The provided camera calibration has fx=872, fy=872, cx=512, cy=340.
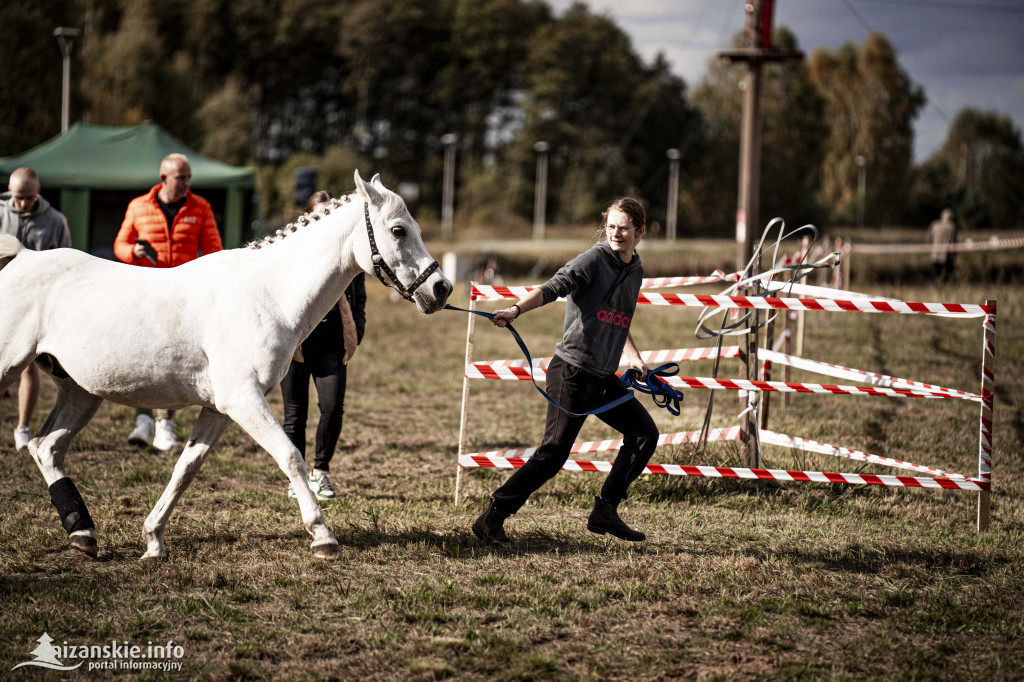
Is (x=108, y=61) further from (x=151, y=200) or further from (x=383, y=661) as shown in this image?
(x=383, y=661)

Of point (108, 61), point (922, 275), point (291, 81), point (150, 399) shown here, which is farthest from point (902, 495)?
point (291, 81)

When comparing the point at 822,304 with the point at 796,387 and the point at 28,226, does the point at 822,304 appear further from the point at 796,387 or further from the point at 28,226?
the point at 28,226

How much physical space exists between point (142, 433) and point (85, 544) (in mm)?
3034

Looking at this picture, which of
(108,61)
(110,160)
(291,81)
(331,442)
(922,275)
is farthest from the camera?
(291,81)

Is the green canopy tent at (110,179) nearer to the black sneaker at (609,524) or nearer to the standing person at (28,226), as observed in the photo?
the standing person at (28,226)

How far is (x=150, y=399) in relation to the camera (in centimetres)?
478

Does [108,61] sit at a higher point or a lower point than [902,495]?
higher

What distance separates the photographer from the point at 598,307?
4.72 m

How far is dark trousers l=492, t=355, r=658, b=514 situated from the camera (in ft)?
15.9

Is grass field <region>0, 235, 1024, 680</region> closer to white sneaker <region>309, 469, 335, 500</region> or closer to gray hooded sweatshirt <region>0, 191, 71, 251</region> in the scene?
white sneaker <region>309, 469, 335, 500</region>

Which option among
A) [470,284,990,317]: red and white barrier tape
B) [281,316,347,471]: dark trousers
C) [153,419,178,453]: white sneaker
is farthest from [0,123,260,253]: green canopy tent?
[470,284,990,317]: red and white barrier tape

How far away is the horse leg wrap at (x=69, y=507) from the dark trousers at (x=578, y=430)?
7.58ft

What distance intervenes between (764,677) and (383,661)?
159 centimetres

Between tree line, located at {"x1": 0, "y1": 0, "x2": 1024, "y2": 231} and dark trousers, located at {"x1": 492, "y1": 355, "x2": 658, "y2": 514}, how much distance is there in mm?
52860
